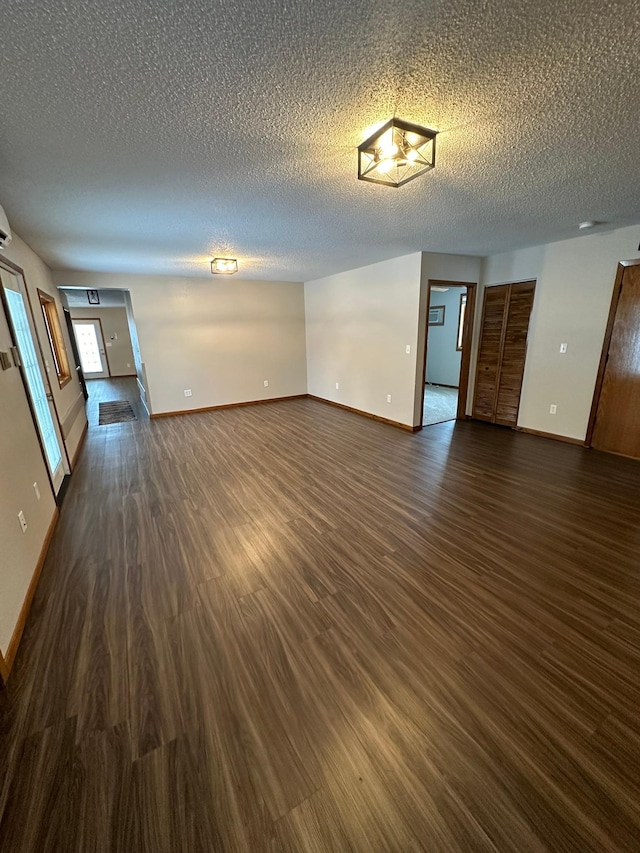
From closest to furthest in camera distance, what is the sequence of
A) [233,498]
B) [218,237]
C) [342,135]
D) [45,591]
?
[342,135]
[45,591]
[233,498]
[218,237]

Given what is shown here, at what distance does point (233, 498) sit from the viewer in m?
3.10

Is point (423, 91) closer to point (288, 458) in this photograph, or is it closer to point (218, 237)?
point (218, 237)

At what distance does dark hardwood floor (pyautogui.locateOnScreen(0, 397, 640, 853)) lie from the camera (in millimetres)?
1041

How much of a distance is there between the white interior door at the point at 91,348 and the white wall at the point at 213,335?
5678 mm

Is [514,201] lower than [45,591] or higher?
higher

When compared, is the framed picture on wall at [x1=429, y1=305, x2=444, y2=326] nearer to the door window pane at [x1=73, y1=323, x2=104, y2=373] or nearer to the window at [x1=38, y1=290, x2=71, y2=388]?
the window at [x1=38, y1=290, x2=71, y2=388]

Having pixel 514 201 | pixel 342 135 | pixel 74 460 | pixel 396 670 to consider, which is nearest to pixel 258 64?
pixel 342 135

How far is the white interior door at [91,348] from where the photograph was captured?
10.1 metres

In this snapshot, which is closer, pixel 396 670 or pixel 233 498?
pixel 396 670

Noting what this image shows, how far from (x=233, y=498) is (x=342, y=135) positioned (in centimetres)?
275

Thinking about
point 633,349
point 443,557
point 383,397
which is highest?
point 633,349

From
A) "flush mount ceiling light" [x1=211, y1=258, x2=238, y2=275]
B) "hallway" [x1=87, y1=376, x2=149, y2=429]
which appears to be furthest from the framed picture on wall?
"hallway" [x1=87, y1=376, x2=149, y2=429]

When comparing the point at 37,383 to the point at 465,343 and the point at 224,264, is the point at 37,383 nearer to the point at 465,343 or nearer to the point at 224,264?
the point at 224,264

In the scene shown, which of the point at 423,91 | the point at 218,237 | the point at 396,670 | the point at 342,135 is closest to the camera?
the point at 423,91
